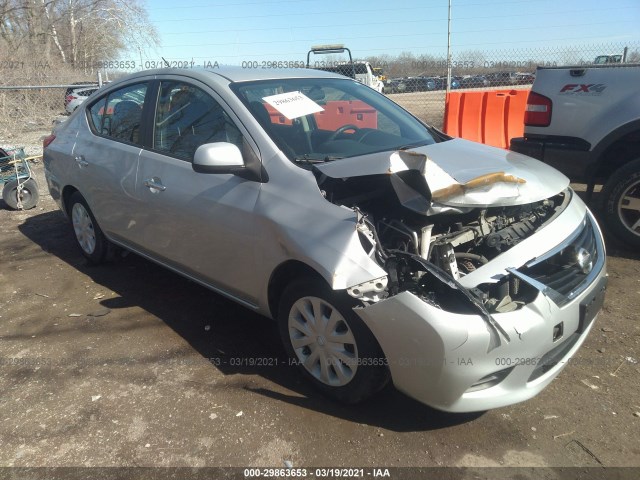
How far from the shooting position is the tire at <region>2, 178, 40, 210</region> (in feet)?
23.1

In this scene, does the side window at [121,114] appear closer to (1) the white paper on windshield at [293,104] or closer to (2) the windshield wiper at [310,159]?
(1) the white paper on windshield at [293,104]

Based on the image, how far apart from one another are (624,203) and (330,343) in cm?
343

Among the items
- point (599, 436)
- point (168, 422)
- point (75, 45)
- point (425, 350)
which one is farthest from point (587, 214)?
point (75, 45)

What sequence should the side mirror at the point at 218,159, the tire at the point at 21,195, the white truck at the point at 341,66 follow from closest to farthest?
the side mirror at the point at 218,159 → the tire at the point at 21,195 → the white truck at the point at 341,66

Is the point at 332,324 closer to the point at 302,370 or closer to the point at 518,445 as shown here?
the point at 302,370

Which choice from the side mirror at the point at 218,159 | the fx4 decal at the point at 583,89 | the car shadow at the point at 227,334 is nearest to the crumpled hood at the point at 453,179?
the side mirror at the point at 218,159

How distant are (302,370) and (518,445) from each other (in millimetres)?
1191

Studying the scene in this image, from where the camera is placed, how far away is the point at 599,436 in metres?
2.55

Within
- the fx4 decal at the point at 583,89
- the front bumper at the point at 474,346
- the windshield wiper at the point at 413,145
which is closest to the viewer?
the front bumper at the point at 474,346

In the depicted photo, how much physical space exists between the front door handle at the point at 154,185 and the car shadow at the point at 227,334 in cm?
101

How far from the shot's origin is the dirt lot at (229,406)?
2512mm

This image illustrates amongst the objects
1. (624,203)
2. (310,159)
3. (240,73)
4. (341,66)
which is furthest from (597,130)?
(341,66)

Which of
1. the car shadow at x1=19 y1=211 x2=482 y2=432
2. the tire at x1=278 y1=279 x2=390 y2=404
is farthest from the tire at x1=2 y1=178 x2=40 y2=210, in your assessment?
the tire at x1=278 y1=279 x2=390 y2=404

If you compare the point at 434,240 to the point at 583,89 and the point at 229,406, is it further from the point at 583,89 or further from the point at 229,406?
the point at 583,89
